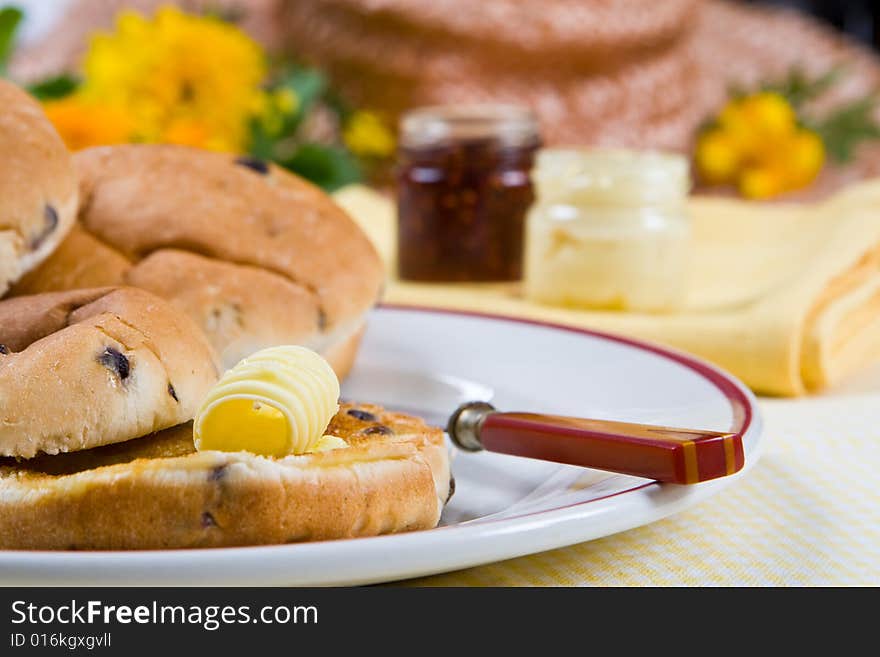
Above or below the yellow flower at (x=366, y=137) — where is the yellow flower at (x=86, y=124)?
above

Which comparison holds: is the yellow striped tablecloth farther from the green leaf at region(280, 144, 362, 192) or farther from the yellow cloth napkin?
the green leaf at region(280, 144, 362, 192)

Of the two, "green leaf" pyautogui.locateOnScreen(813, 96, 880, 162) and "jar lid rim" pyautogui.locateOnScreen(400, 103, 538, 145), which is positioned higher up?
"jar lid rim" pyautogui.locateOnScreen(400, 103, 538, 145)

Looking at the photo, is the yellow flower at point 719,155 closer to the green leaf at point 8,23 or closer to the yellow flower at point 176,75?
the yellow flower at point 176,75

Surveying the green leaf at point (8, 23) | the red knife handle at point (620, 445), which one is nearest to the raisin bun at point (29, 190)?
the red knife handle at point (620, 445)

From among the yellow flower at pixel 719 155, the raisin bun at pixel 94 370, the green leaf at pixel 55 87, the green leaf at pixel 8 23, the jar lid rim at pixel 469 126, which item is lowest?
the yellow flower at pixel 719 155

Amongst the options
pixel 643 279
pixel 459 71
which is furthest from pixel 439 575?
pixel 459 71

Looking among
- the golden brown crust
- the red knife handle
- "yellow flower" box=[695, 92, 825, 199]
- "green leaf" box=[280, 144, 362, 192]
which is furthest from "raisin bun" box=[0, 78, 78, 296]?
"yellow flower" box=[695, 92, 825, 199]
